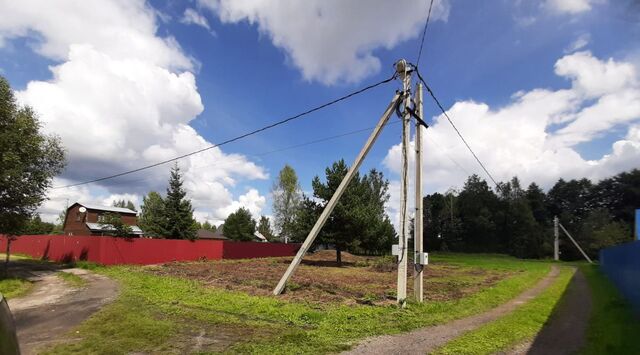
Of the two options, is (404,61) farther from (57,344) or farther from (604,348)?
(57,344)

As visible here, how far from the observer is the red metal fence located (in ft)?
89.1

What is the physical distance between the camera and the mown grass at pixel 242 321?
26.0 ft

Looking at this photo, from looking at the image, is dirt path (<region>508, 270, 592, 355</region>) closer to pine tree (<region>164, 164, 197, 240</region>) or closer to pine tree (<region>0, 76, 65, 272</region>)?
pine tree (<region>0, 76, 65, 272</region>)

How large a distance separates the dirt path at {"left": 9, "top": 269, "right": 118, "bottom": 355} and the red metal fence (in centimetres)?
675

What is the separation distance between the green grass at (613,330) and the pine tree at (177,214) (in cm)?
3196

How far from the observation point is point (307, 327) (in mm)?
9562

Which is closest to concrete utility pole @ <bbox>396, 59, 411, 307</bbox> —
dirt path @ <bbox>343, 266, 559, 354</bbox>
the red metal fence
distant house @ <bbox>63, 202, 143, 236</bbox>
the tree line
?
dirt path @ <bbox>343, 266, 559, 354</bbox>

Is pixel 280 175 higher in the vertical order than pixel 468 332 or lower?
higher

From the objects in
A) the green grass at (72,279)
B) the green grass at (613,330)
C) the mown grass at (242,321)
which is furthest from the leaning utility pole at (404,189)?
the green grass at (72,279)

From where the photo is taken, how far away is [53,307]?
12711 mm

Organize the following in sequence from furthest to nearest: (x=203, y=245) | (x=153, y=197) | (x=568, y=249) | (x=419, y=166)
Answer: (x=153, y=197)
(x=568, y=249)
(x=203, y=245)
(x=419, y=166)

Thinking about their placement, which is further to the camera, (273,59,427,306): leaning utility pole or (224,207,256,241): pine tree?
(224,207,256,241): pine tree

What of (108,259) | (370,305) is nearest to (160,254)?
(108,259)

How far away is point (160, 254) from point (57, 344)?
2417 centimetres
